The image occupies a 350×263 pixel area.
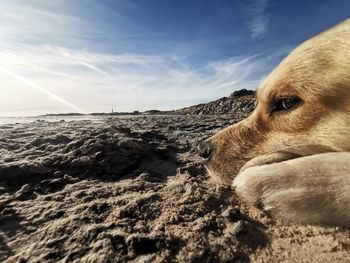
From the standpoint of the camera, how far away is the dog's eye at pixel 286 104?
3205 mm

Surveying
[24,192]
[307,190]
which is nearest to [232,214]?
[307,190]

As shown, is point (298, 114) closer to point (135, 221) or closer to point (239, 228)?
point (239, 228)

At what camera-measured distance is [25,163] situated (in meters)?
3.87

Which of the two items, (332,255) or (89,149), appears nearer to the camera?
(332,255)

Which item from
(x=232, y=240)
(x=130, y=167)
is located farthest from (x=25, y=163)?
(x=232, y=240)

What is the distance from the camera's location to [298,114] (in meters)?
3.14

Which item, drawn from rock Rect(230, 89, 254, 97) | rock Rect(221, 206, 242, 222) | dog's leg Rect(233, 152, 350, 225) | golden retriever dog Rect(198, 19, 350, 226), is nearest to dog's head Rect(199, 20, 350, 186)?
golden retriever dog Rect(198, 19, 350, 226)

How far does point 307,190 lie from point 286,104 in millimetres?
1254

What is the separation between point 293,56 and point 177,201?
74.5 inches

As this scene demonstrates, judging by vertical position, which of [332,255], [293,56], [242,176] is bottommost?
[332,255]

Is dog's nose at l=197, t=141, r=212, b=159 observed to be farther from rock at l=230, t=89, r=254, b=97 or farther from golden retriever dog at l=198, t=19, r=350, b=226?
rock at l=230, t=89, r=254, b=97

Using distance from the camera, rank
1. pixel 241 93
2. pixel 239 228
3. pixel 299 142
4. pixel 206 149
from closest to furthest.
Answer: pixel 239 228
pixel 299 142
pixel 206 149
pixel 241 93

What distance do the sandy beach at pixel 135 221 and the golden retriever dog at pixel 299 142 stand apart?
0.47 ft

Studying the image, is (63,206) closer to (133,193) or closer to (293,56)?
(133,193)
